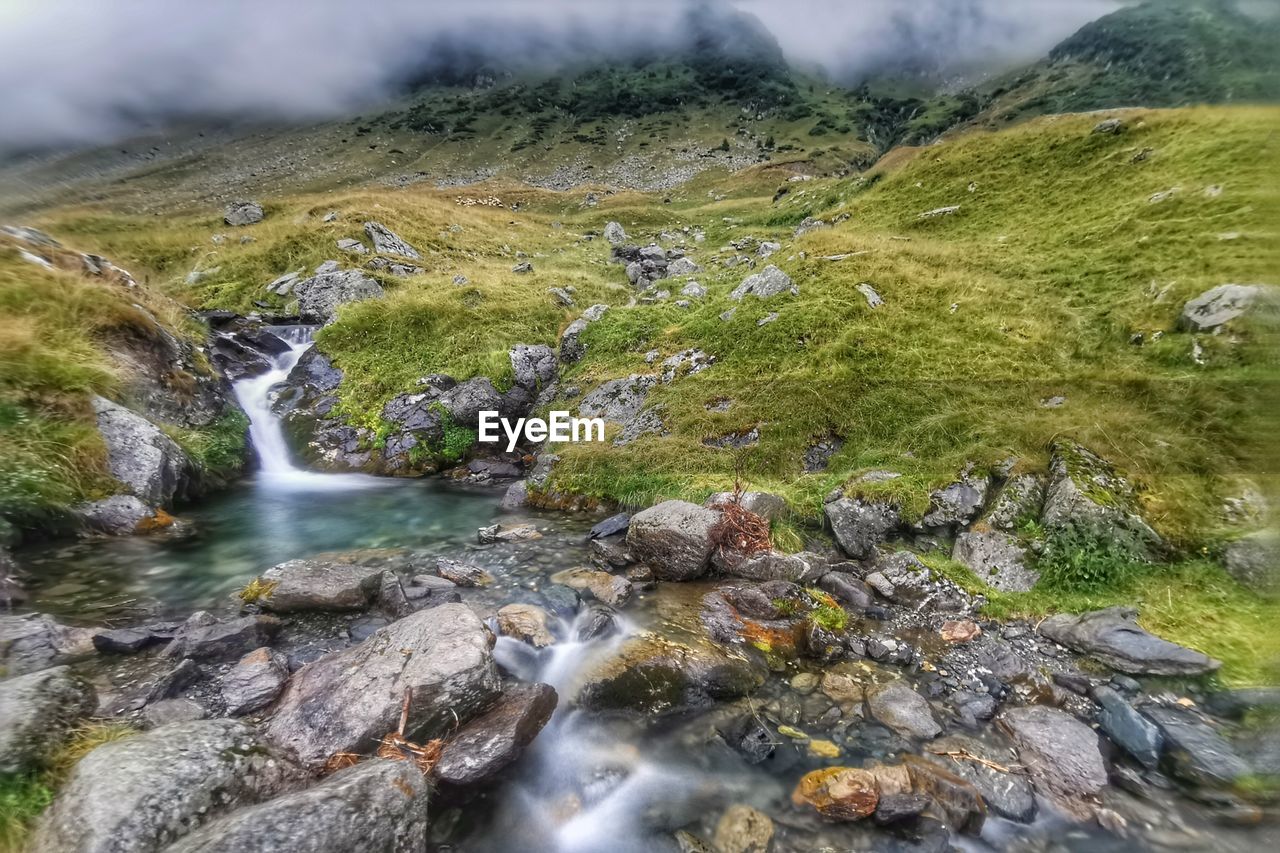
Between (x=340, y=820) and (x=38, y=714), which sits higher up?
(x=38, y=714)

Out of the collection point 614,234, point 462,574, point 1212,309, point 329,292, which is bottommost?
point 462,574

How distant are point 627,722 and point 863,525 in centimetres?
532

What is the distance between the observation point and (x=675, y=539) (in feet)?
30.7

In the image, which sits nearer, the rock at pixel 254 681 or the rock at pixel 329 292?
the rock at pixel 254 681

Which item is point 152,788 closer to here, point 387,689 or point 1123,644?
point 387,689

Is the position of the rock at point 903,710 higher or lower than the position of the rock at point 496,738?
lower

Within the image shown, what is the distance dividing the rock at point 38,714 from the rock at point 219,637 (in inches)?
56.4

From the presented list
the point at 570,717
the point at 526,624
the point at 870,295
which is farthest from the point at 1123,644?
the point at 870,295

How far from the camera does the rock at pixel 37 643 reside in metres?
5.88

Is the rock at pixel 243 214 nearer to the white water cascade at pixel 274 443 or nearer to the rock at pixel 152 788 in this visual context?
the white water cascade at pixel 274 443

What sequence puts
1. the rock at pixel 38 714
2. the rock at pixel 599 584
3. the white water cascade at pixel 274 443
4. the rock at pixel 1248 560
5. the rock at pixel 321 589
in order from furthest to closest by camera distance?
the white water cascade at pixel 274 443 < the rock at pixel 599 584 < the rock at pixel 321 589 < the rock at pixel 1248 560 < the rock at pixel 38 714

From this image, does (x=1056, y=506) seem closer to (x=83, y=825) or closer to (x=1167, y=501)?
(x=1167, y=501)

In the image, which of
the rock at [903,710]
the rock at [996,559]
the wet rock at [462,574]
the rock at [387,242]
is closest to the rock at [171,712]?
the wet rock at [462,574]

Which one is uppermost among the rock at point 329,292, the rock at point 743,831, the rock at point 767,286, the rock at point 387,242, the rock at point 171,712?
the rock at point 387,242
